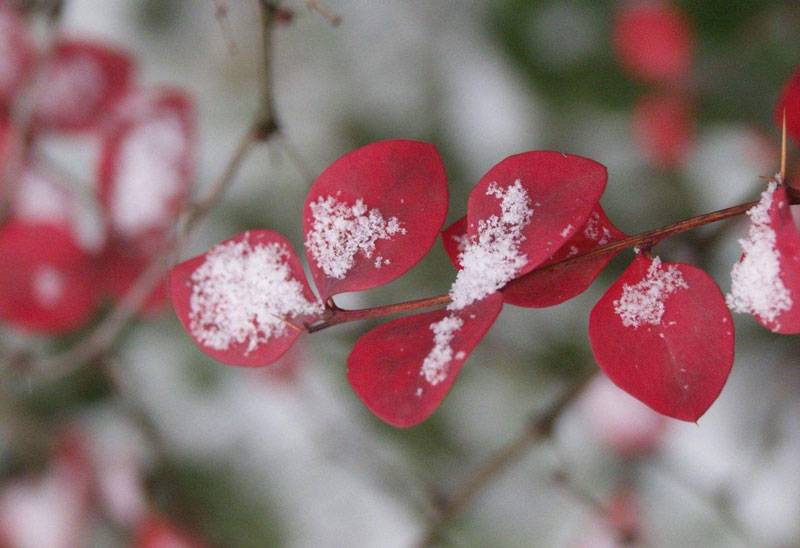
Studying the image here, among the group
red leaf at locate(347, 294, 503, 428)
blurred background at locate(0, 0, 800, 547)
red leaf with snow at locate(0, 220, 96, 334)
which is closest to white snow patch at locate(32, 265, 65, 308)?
red leaf with snow at locate(0, 220, 96, 334)

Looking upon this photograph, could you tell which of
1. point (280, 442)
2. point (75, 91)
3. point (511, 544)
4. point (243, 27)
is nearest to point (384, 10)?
point (243, 27)

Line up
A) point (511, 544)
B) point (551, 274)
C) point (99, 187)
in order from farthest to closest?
point (511, 544)
point (99, 187)
point (551, 274)

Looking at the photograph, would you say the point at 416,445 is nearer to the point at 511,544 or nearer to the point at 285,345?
the point at 511,544

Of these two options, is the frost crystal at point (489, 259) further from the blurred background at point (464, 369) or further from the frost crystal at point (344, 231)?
the blurred background at point (464, 369)

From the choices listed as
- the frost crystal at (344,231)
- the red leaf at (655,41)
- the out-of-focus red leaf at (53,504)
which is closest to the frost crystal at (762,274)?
the frost crystal at (344,231)

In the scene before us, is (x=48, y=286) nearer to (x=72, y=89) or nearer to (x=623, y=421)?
(x=72, y=89)

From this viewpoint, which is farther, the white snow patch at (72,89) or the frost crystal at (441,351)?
the white snow patch at (72,89)

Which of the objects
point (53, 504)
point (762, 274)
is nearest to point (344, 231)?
point (762, 274)
